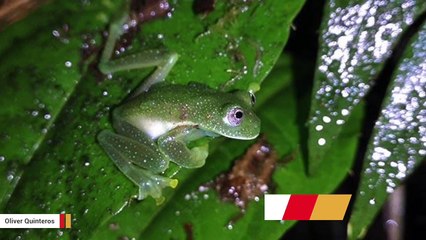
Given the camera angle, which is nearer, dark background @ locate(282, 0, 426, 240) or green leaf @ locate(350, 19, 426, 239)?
green leaf @ locate(350, 19, 426, 239)

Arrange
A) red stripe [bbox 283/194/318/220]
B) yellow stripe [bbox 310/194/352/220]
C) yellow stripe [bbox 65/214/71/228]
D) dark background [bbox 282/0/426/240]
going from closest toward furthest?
yellow stripe [bbox 65/214/71/228] < red stripe [bbox 283/194/318/220] < yellow stripe [bbox 310/194/352/220] < dark background [bbox 282/0/426/240]

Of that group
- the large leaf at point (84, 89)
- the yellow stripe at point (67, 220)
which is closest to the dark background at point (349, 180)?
the large leaf at point (84, 89)

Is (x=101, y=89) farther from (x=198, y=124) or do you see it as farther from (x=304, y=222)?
(x=304, y=222)

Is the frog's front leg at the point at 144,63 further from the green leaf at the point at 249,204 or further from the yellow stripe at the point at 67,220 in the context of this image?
the yellow stripe at the point at 67,220

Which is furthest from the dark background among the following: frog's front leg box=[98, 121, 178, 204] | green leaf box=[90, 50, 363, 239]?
frog's front leg box=[98, 121, 178, 204]

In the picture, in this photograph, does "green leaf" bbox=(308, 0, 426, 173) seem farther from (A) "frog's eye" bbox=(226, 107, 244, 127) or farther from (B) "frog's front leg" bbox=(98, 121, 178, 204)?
(B) "frog's front leg" bbox=(98, 121, 178, 204)

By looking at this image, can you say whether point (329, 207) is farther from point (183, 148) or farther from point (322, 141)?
point (183, 148)

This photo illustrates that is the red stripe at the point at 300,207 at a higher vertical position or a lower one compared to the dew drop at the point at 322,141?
lower
